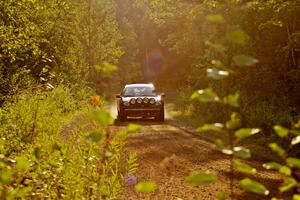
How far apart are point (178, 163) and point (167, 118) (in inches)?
583

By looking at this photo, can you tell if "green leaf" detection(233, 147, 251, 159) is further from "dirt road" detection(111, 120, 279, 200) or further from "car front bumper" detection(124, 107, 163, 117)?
"car front bumper" detection(124, 107, 163, 117)

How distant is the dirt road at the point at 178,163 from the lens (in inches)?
330

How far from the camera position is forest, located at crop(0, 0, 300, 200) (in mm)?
2193

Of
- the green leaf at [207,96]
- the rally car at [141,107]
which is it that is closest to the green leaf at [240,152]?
the green leaf at [207,96]

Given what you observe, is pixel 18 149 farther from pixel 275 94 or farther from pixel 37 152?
pixel 275 94

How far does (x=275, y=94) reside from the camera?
58.9ft

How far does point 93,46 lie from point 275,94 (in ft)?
69.1

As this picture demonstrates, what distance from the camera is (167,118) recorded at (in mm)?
23172

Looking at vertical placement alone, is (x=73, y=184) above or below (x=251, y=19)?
below

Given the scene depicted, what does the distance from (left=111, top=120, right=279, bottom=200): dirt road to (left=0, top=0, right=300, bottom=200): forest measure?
0.03 m

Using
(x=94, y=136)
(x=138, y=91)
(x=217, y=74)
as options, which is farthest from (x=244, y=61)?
(x=138, y=91)

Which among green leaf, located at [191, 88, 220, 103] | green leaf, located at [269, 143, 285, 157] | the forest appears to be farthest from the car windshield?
green leaf, located at [191, 88, 220, 103]

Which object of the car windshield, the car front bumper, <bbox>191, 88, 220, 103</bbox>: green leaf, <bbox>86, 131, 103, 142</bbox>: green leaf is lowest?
the car front bumper

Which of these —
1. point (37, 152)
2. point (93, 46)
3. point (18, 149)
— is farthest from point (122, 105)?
point (37, 152)
